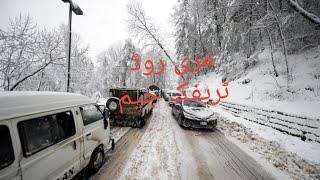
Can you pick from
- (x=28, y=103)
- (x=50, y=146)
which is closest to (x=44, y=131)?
(x=50, y=146)

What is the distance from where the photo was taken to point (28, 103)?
7.85 feet

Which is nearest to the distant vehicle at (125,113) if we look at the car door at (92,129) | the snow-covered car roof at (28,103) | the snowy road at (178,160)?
the snowy road at (178,160)

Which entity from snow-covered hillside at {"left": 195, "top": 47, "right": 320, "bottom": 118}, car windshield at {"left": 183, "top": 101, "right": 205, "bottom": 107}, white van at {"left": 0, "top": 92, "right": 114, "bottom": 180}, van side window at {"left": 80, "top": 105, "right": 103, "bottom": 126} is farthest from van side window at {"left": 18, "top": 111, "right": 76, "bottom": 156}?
snow-covered hillside at {"left": 195, "top": 47, "right": 320, "bottom": 118}

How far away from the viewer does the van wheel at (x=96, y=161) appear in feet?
13.2

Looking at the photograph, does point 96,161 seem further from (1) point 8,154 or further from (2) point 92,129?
(1) point 8,154

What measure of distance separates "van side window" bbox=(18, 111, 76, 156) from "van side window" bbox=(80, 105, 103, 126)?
1.53 ft

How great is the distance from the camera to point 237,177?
163 inches

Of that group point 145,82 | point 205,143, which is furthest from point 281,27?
point 145,82

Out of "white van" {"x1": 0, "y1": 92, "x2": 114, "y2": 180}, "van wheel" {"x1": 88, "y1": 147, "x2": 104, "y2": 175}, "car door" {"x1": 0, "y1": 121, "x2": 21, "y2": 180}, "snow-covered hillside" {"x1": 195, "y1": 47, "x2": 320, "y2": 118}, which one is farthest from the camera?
"snow-covered hillside" {"x1": 195, "y1": 47, "x2": 320, "y2": 118}

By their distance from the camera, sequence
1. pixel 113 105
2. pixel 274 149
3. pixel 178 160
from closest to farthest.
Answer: pixel 178 160 < pixel 274 149 < pixel 113 105

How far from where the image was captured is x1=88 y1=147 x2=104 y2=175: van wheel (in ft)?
13.2

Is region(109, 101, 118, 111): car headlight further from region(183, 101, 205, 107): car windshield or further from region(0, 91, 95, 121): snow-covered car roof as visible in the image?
region(0, 91, 95, 121): snow-covered car roof

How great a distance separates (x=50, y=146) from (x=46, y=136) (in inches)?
7.2

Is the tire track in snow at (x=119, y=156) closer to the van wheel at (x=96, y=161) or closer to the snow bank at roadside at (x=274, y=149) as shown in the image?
the van wheel at (x=96, y=161)
